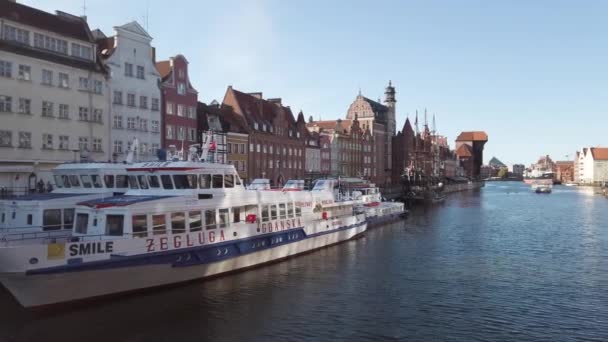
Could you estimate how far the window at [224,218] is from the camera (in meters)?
31.5

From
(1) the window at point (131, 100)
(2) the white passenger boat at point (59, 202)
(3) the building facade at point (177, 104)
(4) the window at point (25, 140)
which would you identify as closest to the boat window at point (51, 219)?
(2) the white passenger boat at point (59, 202)

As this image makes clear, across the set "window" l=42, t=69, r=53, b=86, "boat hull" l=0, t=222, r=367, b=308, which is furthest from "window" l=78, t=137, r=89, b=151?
"boat hull" l=0, t=222, r=367, b=308

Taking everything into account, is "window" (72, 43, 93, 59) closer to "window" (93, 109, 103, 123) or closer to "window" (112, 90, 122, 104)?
"window" (112, 90, 122, 104)

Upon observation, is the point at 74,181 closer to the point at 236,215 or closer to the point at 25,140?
the point at 236,215

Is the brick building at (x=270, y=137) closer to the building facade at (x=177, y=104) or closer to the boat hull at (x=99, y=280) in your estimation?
the building facade at (x=177, y=104)

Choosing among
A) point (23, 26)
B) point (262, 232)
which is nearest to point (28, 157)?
point (23, 26)

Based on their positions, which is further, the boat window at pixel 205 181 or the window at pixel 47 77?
the window at pixel 47 77

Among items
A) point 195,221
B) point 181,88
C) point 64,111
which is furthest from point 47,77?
point 195,221

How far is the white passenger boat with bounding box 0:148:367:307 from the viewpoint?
23156mm

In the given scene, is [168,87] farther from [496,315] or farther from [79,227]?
[496,315]

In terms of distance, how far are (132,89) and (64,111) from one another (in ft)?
29.6

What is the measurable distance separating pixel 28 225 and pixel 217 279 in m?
11.8

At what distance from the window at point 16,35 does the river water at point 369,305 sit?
27.0 m

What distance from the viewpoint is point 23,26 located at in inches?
1791
